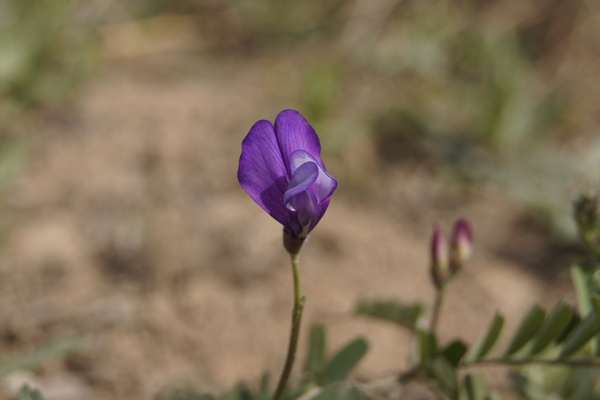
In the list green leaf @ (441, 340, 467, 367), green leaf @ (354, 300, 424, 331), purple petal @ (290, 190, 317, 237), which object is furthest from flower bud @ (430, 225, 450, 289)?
purple petal @ (290, 190, 317, 237)

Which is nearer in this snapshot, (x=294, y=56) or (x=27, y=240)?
(x=27, y=240)

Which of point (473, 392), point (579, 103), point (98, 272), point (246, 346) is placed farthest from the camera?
point (579, 103)

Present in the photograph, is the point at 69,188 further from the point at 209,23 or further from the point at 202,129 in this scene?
the point at 209,23

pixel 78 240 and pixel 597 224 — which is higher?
pixel 78 240

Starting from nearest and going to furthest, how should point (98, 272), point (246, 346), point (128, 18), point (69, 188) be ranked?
point (246, 346)
point (98, 272)
point (69, 188)
point (128, 18)

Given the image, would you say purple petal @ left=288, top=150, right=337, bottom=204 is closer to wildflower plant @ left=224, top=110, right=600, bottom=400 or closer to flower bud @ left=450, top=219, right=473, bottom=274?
wildflower plant @ left=224, top=110, right=600, bottom=400

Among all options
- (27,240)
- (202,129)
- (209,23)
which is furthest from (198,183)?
(209,23)

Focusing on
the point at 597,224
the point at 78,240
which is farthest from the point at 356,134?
the point at 597,224

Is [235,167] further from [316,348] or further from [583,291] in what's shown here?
[583,291]

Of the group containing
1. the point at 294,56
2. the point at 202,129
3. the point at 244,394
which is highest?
the point at 294,56
